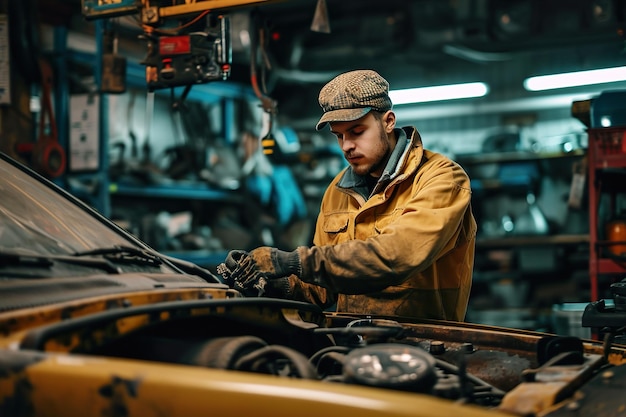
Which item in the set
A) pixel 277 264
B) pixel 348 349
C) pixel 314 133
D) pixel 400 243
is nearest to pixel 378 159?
pixel 400 243

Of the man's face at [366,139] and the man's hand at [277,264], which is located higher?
the man's face at [366,139]

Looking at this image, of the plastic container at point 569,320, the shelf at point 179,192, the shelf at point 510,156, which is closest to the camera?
the plastic container at point 569,320

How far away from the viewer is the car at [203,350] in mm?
1169

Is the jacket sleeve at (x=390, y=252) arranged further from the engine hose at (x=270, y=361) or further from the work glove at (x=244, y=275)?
the engine hose at (x=270, y=361)

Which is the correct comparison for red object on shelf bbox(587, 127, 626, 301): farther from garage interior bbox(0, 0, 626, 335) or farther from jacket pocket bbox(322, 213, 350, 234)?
jacket pocket bbox(322, 213, 350, 234)

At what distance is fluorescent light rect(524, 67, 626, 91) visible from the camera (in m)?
7.34

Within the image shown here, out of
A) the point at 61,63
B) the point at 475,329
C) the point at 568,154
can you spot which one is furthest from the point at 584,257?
the point at 475,329

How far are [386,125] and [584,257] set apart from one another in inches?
180

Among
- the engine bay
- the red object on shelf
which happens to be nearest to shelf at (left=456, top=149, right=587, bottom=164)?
the red object on shelf

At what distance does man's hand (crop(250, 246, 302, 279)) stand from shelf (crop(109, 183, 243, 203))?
148 inches

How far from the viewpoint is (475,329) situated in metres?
2.19

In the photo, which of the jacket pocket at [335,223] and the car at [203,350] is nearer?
the car at [203,350]

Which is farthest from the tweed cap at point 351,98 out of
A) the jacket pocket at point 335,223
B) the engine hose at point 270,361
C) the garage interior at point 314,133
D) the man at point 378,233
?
the garage interior at point 314,133

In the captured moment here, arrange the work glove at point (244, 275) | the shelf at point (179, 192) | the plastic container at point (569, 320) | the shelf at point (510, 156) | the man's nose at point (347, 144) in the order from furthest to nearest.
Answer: the shelf at point (510, 156)
the shelf at point (179, 192)
the plastic container at point (569, 320)
the man's nose at point (347, 144)
the work glove at point (244, 275)
